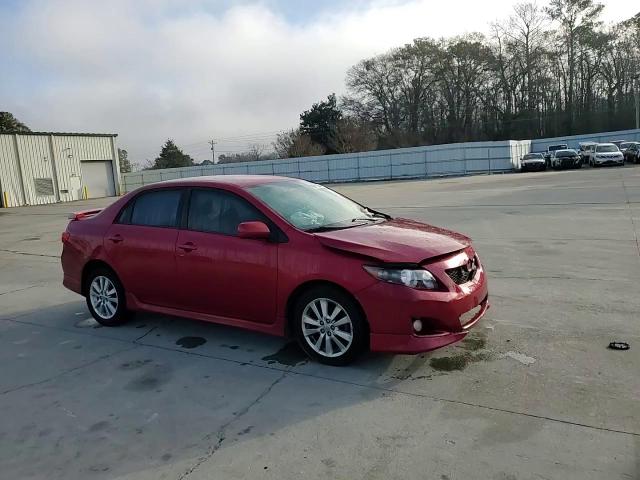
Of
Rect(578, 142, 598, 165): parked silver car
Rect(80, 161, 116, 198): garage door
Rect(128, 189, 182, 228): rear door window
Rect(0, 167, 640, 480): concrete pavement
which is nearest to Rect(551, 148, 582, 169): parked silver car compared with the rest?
Rect(578, 142, 598, 165): parked silver car

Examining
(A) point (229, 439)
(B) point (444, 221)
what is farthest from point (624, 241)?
(A) point (229, 439)

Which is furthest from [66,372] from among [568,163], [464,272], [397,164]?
[397,164]

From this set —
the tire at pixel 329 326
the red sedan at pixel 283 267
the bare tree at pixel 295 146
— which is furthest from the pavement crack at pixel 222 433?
the bare tree at pixel 295 146

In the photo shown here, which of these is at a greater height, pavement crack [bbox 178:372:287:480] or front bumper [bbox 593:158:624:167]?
front bumper [bbox 593:158:624:167]

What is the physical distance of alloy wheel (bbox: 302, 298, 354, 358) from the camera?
4.19 m

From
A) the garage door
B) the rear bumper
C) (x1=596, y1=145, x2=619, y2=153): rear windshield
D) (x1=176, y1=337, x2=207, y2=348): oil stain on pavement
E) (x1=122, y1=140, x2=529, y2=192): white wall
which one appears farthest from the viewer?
(x1=122, y1=140, x2=529, y2=192): white wall

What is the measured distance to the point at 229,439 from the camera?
3.29 metres

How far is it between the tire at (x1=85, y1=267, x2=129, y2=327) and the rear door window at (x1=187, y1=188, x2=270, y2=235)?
1251 mm

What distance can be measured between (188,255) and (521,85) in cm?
7453

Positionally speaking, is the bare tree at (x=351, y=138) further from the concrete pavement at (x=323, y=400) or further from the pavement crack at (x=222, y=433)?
the pavement crack at (x=222, y=433)

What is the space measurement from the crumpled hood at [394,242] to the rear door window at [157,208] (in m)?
1.71

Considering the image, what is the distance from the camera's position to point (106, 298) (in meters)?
5.70

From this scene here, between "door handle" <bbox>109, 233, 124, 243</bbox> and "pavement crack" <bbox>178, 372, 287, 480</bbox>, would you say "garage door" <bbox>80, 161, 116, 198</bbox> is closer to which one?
"door handle" <bbox>109, 233, 124, 243</bbox>

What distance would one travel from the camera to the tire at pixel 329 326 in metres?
4.12
